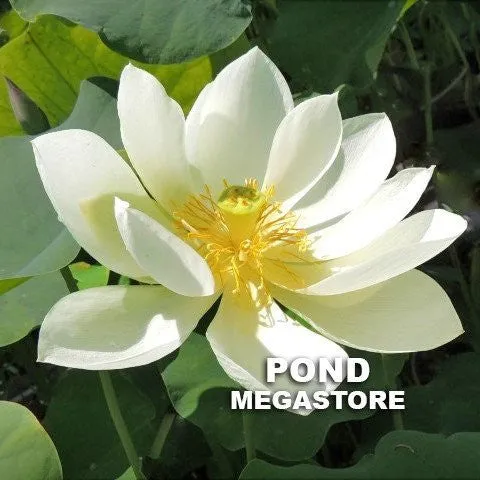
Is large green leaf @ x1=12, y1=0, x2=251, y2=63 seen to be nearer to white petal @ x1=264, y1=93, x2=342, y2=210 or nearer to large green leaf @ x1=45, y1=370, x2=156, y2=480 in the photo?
white petal @ x1=264, y1=93, x2=342, y2=210

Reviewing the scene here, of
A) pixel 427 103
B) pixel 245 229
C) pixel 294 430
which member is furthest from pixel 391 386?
pixel 427 103

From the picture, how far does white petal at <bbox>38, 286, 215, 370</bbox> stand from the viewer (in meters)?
0.66

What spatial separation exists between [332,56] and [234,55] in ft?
0.40

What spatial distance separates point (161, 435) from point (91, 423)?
8 cm

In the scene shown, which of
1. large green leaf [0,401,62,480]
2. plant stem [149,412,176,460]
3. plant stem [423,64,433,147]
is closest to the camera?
large green leaf [0,401,62,480]

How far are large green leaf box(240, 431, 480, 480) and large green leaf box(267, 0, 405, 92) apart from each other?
0.46m

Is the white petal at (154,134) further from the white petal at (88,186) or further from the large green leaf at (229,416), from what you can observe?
the large green leaf at (229,416)

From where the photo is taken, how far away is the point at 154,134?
77 centimetres

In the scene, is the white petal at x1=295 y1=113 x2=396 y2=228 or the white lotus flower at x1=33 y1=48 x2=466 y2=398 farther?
the white petal at x1=295 y1=113 x2=396 y2=228

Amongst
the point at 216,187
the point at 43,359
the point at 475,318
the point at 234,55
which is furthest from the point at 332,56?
the point at 43,359

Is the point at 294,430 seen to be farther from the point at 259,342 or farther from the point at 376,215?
the point at 376,215

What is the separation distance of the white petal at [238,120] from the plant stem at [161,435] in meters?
0.26

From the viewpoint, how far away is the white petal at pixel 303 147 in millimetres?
793

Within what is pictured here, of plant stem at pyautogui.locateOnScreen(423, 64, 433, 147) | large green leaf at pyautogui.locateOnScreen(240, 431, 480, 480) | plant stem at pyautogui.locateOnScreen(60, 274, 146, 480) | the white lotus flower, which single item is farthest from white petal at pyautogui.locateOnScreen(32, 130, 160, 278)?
plant stem at pyautogui.locateOnScreen(423, 64, 433, 147)
